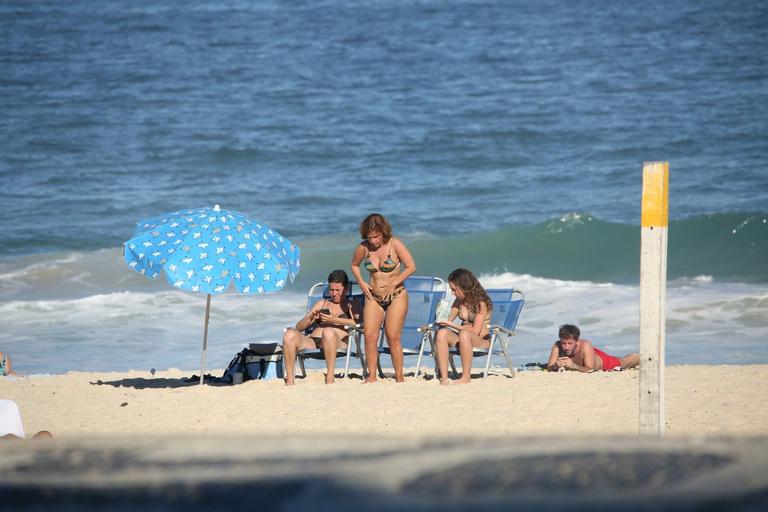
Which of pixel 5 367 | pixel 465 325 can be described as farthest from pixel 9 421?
pixel 5 367

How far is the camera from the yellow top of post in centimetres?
523

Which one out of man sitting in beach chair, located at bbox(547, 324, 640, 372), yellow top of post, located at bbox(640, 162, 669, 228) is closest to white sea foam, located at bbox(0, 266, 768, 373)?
man sitting in beach chair, located at bbox(547, 324, 640, 372)

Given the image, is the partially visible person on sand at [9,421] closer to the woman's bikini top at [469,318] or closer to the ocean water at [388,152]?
the woman's bikini top at [469,318]

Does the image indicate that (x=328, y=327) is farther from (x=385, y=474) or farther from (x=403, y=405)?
(x=385, y=474)

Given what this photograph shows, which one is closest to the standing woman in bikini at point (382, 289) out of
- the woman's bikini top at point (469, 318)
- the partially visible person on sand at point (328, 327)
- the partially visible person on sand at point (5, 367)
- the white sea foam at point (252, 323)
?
the partially visible person on sand at point (328, 327)

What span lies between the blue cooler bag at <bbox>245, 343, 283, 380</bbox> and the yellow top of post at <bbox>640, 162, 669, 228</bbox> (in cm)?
438

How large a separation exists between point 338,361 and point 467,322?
2281mm

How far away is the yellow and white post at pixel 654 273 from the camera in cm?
524

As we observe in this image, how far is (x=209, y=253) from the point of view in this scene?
822cm

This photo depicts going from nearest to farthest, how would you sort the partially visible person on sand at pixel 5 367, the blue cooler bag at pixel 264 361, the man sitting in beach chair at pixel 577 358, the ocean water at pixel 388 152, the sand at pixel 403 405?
the sand at pixel 403 405
the blue cooler bag at pixel 264 361
the man sitting in beach chair at pixel 577 358
the partially visible person on sand at pixel 5 367
the ocean water at pixel 388 152

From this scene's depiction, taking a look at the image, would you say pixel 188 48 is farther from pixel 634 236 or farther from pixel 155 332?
pixel 155 332

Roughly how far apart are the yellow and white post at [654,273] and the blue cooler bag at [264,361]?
13.8 ft

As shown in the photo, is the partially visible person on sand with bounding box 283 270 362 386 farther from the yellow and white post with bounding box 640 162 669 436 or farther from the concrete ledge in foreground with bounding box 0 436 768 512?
the concrete ledge in foreground with bounding box 0 436 768 512

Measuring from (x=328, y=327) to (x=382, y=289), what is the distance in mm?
494
